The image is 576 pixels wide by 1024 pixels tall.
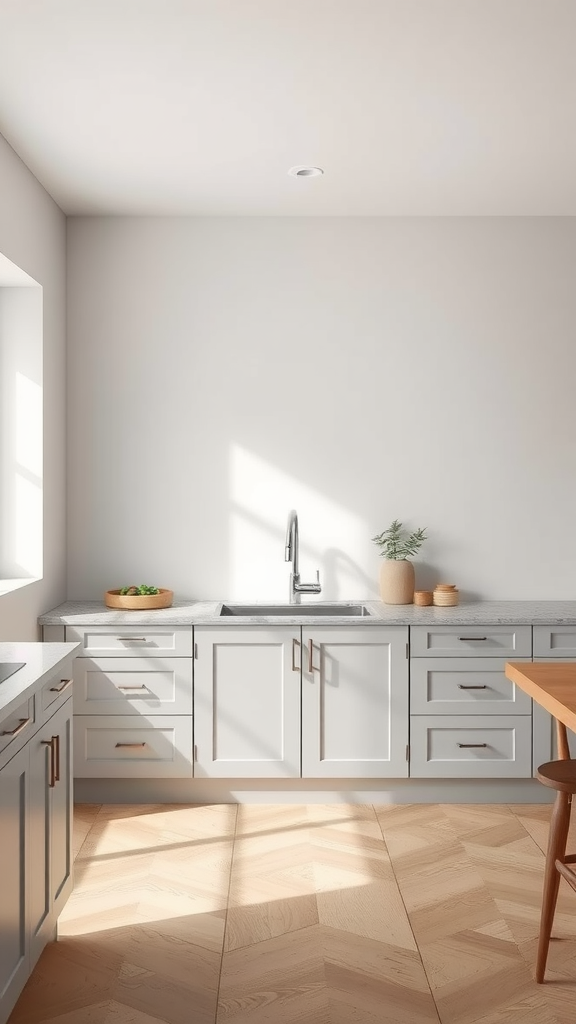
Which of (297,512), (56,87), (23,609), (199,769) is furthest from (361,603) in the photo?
(56,87)

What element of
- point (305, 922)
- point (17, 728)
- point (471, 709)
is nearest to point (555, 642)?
point (471, 709)

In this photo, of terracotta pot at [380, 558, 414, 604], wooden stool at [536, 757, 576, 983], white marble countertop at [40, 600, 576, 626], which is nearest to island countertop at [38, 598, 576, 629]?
white marble countertop at [40, 600, 576, 626]

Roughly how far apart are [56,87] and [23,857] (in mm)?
2374

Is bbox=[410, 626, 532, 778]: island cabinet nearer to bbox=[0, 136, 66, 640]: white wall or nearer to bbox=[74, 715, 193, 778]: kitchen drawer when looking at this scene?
bbox=[74, 715, 193, 778]: kitchen drawer

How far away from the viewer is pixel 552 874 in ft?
8.01

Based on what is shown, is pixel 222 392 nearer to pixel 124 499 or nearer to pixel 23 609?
pixel 124 499

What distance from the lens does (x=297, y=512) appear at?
432 cm

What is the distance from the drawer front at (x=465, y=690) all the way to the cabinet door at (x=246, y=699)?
0.54m

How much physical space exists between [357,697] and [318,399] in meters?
1.45

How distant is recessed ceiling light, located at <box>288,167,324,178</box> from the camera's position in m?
3.63

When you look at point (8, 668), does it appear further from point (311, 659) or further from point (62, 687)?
point (311, 659)

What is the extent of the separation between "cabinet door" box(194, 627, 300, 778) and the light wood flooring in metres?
0.27

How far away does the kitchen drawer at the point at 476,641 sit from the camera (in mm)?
3812

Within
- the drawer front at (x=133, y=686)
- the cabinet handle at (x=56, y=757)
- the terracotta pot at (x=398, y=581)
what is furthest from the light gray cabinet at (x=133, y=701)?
the cabinet handle at (x=56, y=757)
